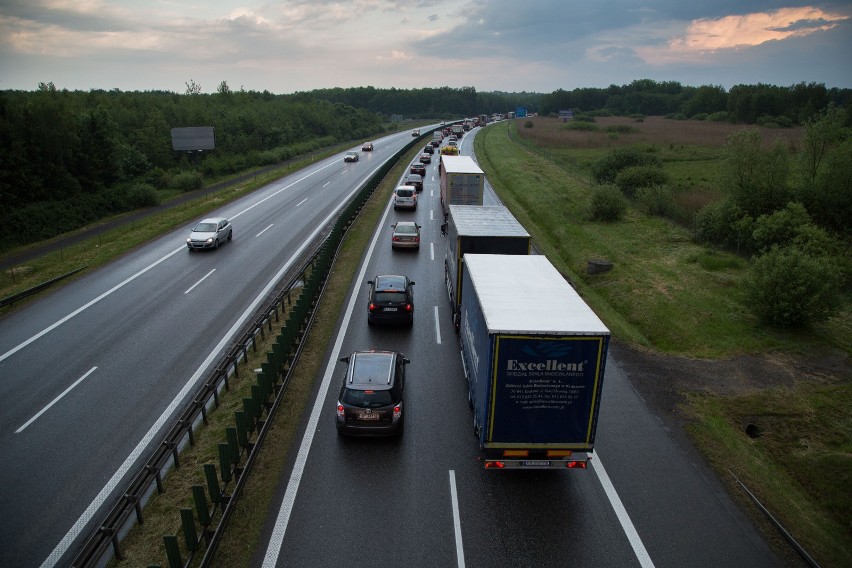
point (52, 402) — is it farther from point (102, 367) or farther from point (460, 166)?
point (460, 166)

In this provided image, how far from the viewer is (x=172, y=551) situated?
26.0ft

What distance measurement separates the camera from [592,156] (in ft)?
241

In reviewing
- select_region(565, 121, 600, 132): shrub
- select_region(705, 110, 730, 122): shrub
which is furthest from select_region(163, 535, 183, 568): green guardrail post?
select_region(705, 110, 730, 122): shrub

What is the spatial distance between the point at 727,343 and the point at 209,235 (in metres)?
24.5

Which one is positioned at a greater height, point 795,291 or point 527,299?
point 527,299

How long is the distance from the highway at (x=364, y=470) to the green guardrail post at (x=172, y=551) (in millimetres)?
1338

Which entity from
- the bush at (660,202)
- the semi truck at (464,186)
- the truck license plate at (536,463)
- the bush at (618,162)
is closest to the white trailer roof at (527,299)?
the truck license plate at (536,463)

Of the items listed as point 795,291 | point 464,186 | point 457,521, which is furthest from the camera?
point 464,186

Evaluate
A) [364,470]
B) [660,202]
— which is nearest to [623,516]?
[364,470]

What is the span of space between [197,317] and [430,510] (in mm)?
12986

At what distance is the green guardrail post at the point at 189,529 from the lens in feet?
27.7

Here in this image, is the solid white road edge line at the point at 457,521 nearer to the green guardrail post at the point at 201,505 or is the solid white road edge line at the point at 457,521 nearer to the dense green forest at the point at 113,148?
the green guardrail post at the point at 201,505

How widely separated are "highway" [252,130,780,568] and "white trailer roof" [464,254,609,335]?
11.2ft

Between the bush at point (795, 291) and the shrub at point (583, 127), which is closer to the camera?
the bush at point (795, 291)
